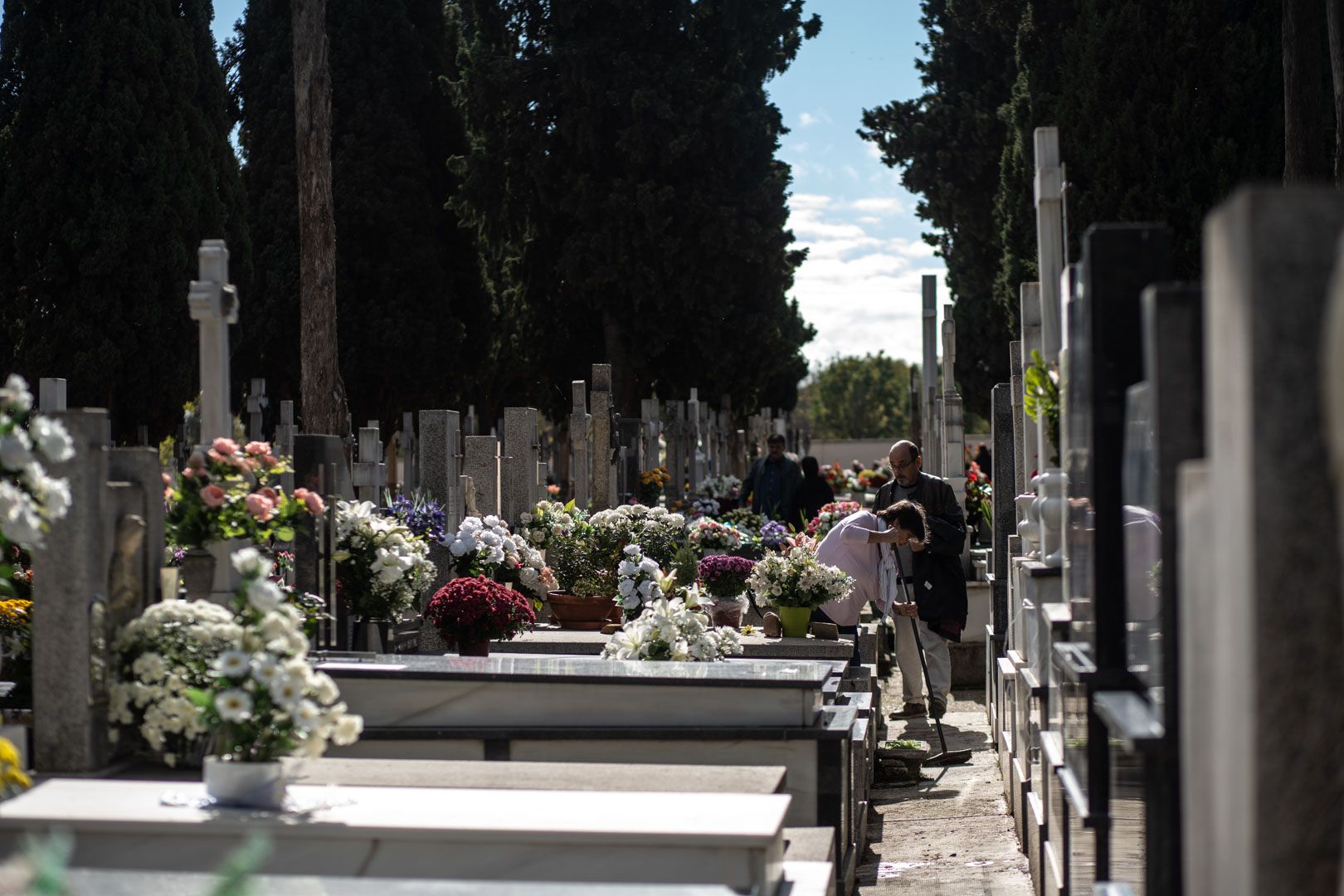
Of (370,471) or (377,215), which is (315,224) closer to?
(370,471)

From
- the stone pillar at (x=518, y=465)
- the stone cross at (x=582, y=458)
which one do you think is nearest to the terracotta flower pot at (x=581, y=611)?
the stone pillar at (x=518, y=465)

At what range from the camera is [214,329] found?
6.02m

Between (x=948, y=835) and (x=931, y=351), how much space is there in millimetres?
8996

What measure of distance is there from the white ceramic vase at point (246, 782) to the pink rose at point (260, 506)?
5.25 ft

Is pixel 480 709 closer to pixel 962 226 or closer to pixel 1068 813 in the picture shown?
pixel 1068 813

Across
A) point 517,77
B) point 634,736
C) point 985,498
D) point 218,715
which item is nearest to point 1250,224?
point 218,715

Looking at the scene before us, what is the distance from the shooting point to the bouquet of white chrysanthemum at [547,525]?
11.6 m

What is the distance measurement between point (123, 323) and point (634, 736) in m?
18.0

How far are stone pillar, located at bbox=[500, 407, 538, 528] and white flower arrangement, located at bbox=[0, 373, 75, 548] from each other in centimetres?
781

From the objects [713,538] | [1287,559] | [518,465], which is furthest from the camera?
[518,465]

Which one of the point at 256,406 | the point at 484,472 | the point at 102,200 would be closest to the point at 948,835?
the point at 484,472

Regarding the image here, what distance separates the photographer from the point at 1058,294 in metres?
6.48

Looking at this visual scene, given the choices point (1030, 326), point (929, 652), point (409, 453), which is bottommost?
point (929, 652)

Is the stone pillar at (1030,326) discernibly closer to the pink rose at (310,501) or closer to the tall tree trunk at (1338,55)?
the pink rose at (310,501)
